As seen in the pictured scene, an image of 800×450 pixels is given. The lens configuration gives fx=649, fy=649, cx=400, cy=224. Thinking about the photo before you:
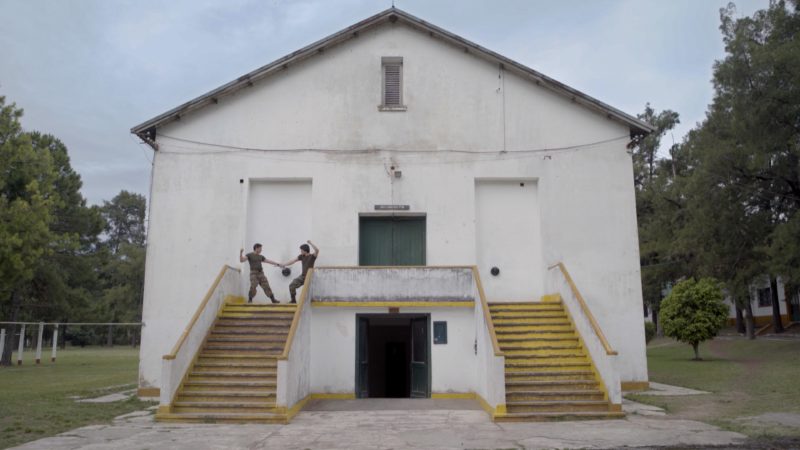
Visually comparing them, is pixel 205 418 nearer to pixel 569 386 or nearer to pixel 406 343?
pixel 569 386

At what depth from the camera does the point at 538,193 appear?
18156 mm

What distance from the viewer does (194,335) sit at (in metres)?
14.1

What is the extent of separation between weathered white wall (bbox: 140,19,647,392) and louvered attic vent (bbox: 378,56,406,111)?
0.20m

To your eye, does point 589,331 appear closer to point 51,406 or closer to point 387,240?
point 387,240

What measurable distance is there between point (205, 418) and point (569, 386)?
7.38 m

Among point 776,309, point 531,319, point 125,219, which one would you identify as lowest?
point 531,319

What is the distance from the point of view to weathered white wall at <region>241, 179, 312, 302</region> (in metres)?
18.2

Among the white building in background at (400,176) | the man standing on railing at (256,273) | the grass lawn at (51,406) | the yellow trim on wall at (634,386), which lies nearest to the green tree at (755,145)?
the white building in background at (400,176)

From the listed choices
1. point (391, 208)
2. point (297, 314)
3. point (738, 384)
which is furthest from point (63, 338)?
point (738, 384)

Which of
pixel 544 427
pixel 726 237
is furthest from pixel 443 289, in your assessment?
pixel 726 237

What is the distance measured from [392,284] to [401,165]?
12.2 ft

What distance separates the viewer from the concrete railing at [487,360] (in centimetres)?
1262

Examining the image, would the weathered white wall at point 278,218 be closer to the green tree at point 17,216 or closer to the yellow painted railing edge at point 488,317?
the yellow painted railing edge at point 488,317

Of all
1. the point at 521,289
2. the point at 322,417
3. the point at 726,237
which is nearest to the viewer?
the point at 322,417
